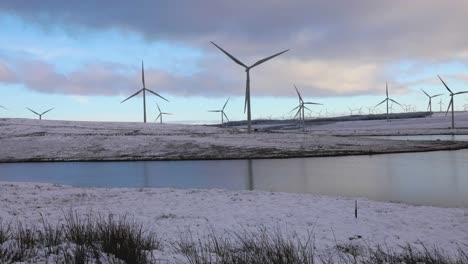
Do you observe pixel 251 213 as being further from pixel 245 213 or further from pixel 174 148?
pixel 174 148

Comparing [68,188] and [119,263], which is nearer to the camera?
[119,263]

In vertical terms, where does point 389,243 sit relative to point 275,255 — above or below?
below

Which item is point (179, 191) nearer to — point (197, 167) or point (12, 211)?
point (12, 211)

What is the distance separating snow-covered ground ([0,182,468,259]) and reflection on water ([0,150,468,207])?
3.58m

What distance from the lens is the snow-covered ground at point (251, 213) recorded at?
12.9 metres

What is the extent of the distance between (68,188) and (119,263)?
16.1 metres

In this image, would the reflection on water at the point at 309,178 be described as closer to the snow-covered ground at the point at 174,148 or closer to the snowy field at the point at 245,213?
the snowy field at the point at 245,213

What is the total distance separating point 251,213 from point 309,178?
1200 centimetres

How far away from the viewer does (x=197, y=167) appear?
118 ft

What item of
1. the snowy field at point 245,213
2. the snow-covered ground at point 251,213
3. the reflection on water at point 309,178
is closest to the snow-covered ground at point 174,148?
the reflection on water at point 309,178

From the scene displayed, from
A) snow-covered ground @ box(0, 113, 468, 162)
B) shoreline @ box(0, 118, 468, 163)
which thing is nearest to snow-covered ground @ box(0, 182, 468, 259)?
shoreline @ box(0, 118, 468, 163)

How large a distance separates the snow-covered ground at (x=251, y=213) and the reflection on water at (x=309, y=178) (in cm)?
358

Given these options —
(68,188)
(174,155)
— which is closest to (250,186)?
(68,188)

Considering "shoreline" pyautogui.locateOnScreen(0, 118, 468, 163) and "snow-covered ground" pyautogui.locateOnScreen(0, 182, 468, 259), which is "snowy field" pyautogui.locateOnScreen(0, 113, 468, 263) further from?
"shoreline" pyautogui.locateOnScreen(0, 118, 468, 163)
